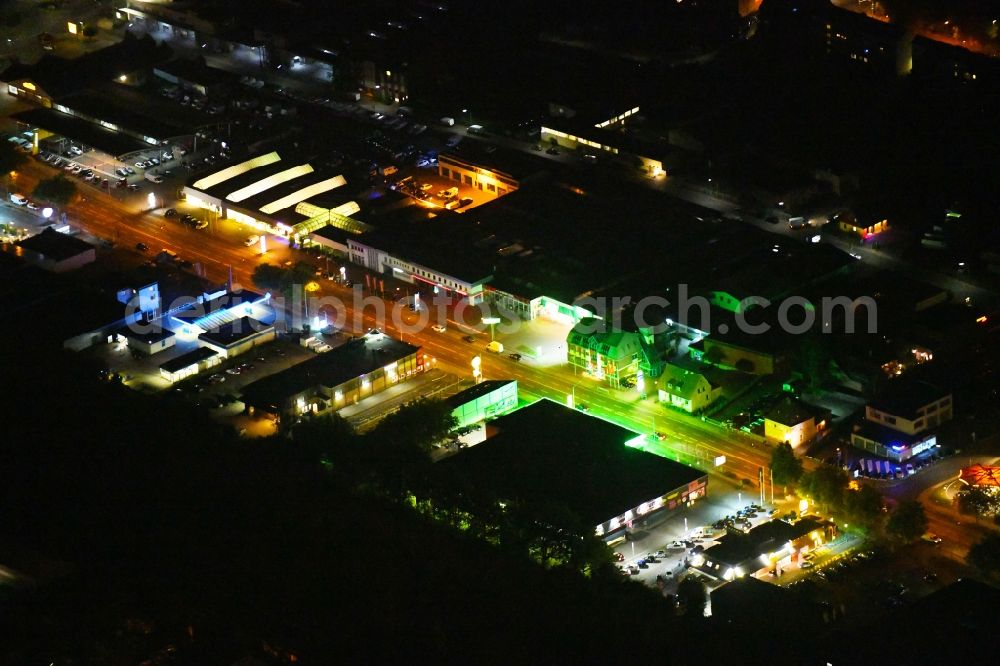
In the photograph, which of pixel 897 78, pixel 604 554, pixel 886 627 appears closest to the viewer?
pixel 886 627

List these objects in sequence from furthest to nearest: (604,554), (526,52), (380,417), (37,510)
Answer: (526,52) → (380,417) → (37,510) → (604,554)

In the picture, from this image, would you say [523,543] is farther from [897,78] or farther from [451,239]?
[897,78]

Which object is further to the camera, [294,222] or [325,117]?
[325,117]

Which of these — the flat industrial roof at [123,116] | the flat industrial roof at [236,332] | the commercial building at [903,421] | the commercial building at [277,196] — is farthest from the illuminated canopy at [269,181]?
the commercial building at [903,421]

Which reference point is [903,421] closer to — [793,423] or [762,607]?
[793,423]

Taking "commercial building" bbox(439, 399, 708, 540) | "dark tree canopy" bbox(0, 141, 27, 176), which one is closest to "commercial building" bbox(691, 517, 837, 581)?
"commercial building" bbox(439, 399, 708, 540)

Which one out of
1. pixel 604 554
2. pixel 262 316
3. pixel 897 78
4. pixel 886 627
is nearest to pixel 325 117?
pixel 262 316

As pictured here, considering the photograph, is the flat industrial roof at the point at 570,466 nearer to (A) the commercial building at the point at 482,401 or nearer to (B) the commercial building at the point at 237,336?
(A) the commercial building at the point at 482,401
